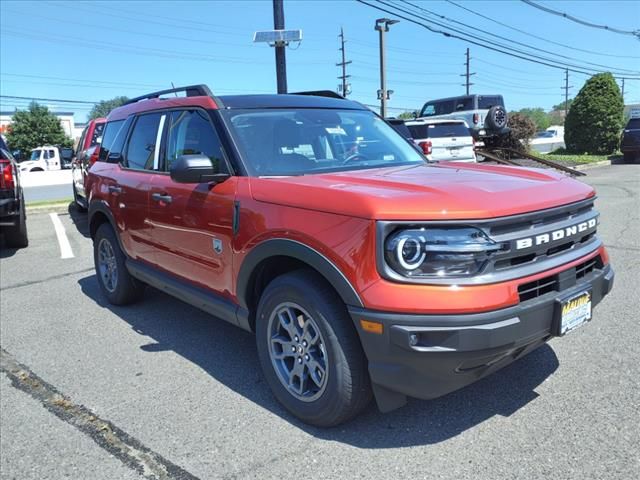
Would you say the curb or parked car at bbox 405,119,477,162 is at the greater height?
parked car at bbox 405,119,477,162

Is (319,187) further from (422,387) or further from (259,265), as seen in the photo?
(422,387)

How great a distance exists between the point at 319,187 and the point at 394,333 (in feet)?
2.95

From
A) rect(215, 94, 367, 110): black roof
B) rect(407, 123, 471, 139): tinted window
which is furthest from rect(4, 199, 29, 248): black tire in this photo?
rect(407, 123, 471, 139): tinted window

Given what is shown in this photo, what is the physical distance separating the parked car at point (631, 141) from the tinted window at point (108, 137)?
66.1ft

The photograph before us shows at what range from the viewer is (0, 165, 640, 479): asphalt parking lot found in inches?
103

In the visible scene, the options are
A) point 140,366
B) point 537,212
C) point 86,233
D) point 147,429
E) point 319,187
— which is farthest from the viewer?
point 86,233

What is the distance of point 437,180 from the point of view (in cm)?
291

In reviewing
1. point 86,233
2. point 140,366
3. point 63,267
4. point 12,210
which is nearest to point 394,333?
point 140,366

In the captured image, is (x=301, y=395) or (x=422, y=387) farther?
(x=301, y=395)

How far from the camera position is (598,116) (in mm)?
21906

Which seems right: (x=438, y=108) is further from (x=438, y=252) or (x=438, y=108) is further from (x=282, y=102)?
(x=438, y=252)

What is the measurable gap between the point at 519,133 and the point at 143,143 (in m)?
17.3

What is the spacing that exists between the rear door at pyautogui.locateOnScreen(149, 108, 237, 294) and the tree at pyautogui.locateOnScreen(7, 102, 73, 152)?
6199 cm

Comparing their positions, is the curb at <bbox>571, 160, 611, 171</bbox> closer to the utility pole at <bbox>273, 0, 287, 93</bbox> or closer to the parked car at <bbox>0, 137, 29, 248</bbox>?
the utility pole at <bbox>273, 0, 287, 93</bbox>
